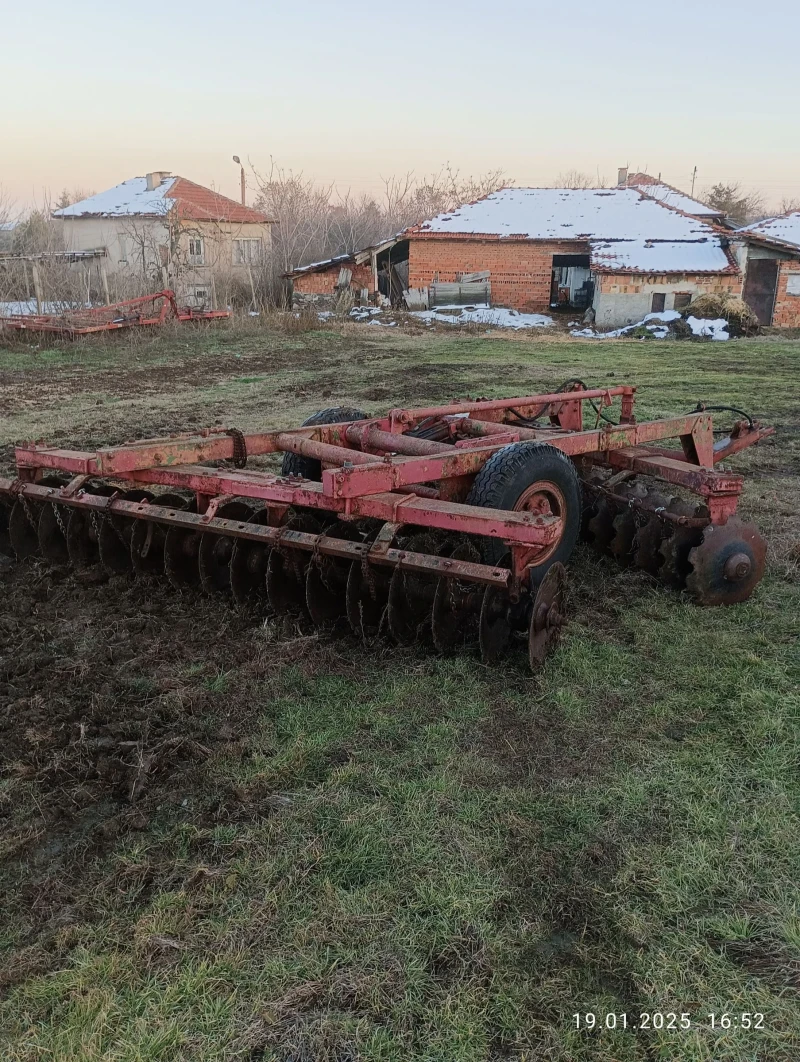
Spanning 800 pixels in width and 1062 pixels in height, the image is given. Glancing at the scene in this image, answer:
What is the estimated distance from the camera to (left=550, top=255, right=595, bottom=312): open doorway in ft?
87.5

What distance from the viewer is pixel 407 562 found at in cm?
357

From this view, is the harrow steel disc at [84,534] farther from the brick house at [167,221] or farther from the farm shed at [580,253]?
the brick house at [167,221]

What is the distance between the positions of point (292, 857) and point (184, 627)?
187 cm

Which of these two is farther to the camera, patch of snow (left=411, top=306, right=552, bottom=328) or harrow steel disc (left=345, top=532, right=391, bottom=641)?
patch of snow (left=411, top=306, right=552, bottom=328)

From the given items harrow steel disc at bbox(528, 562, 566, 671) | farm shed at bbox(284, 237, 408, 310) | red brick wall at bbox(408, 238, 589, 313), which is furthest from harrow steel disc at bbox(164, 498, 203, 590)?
red brick wall at bbox(408, 238, 589, 313)

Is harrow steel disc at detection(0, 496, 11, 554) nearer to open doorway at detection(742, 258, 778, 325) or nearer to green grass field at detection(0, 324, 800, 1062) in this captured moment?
green grass field at detection(0, 324, 800, 1062)

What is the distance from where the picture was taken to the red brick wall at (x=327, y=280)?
26.6 metres

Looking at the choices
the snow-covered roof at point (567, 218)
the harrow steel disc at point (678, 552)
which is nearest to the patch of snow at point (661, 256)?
the snow-covered roof at point (567, 218)

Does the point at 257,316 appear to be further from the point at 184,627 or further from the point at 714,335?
the point at 184,627

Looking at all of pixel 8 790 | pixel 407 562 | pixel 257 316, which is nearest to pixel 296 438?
pixel 407 562

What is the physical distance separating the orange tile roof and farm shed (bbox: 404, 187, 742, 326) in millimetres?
9392

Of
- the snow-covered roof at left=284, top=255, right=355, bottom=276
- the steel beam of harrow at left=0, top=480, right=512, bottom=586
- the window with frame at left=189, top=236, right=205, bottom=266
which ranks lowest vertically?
the steel beam of harrow at left=0, top=480, right=512, bottom=586

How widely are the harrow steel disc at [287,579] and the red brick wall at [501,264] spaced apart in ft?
76.0

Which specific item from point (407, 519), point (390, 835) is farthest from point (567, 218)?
A: point (390, 835)
